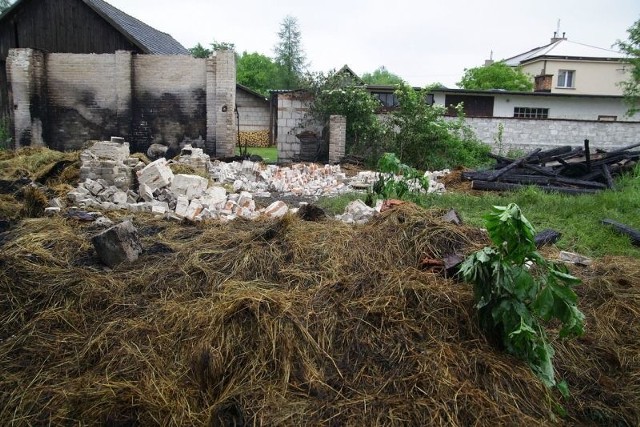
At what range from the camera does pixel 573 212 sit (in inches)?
270

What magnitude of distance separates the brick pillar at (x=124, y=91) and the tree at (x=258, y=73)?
2396 cm

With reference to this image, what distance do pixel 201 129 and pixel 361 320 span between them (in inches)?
468

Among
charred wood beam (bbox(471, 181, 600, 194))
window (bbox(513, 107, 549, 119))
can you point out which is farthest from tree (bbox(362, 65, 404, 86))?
charred wood beam (bbox(471, 181, 600, 194))

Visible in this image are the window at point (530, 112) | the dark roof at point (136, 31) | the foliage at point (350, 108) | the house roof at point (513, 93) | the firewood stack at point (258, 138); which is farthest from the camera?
the firewood stack at point (258, 138)

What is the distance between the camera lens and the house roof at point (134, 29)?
1522cm

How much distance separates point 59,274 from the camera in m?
3.83

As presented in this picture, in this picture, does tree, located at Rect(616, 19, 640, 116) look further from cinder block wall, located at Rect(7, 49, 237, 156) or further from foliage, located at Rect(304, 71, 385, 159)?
cinder block wall, located at Rect(7, 49, 237, 156)

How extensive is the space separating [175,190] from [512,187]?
21.6 feet

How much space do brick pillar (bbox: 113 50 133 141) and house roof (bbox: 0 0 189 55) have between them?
1.91 metres

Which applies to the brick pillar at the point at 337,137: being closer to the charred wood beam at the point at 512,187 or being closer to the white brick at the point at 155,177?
the charred wood beam at the point at 512,187

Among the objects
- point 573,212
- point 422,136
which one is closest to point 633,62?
point 422,136

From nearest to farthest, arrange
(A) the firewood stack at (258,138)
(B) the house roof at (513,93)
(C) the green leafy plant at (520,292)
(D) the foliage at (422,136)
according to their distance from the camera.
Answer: (C) the green leafy plant at (520,292) → (D) the foliage at (422,136) → (B) the house roof at (513,93) → (A) the firewood stack at (258,138)

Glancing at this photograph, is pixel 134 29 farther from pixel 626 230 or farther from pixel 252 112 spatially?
pixel 626 230

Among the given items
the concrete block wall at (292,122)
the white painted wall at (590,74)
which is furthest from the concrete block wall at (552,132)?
the white painted wall at (590,74)
